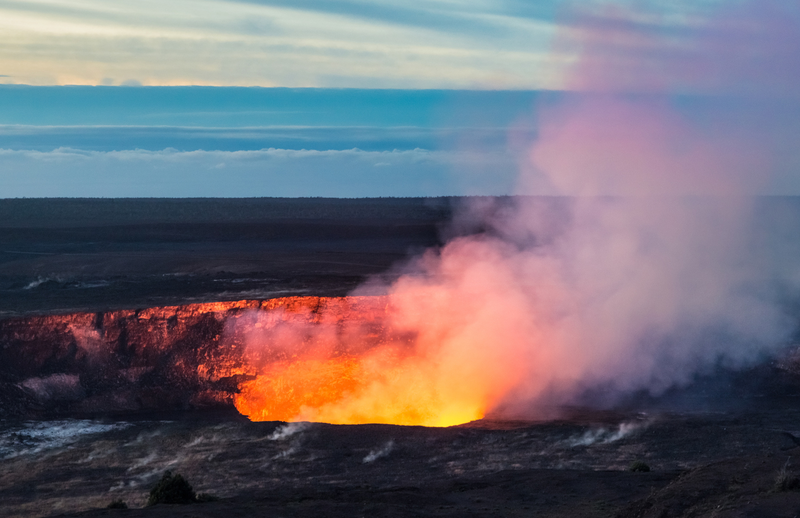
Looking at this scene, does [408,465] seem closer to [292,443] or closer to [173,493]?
[292,443]

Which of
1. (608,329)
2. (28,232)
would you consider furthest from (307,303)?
(28,232)

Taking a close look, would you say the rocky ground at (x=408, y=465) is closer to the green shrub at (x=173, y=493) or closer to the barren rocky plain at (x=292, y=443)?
the barren rocky plain at (x=292, y=443)

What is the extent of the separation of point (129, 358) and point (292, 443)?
7.86 meters

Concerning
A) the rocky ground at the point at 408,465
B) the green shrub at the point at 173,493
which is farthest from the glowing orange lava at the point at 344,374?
the green shrub at the point at 173,493

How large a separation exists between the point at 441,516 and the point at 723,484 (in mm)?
3792

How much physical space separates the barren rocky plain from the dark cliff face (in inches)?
1.7

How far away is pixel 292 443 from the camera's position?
15469mm

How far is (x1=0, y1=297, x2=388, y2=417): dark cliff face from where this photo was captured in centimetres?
1980

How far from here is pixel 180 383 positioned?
2055cm

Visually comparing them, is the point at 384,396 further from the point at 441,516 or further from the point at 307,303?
the point at 441,516

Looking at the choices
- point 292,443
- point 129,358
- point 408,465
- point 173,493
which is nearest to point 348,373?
point 292,443

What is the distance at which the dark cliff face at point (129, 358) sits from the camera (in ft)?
65.0

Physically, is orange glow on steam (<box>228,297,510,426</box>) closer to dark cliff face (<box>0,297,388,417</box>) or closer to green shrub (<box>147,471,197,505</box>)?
dark cliff face (<box>0,297,388,417</box>)

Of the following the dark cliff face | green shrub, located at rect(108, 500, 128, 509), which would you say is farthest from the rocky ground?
the dark cliff face
